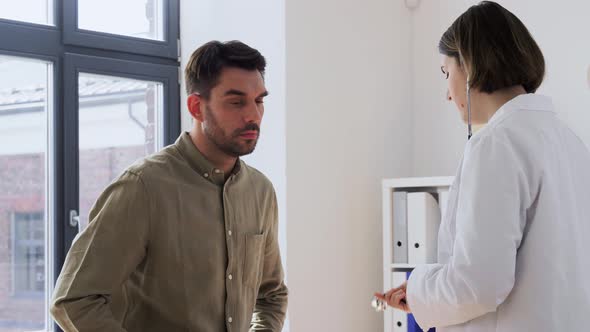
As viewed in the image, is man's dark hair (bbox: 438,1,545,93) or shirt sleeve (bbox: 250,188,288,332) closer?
man's dark hair (bbox: 438,1,545,93)

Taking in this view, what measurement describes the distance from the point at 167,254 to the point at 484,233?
63 cm

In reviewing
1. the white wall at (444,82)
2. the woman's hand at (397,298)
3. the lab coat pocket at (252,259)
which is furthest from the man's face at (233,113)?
the white wall at (444,82)

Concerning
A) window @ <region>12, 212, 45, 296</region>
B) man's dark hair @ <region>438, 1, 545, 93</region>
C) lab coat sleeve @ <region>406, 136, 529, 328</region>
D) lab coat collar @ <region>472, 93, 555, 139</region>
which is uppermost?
man's dark hair @ <region>438, 1, 545, 93</region>

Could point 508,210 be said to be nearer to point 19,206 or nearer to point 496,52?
point 496,52

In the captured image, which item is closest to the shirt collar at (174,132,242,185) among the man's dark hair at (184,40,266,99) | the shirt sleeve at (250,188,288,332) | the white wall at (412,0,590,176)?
the man's dark hair at (184,40,266,99)

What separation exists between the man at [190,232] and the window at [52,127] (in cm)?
158

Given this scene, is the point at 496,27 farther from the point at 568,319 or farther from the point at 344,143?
the point at 344,143

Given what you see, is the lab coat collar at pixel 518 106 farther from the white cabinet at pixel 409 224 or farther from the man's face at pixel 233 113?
the white cabinet at pixel 409 224

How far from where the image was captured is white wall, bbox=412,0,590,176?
335cm

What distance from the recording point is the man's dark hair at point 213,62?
1.84 m

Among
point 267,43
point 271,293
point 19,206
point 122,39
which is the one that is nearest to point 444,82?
point 267,43

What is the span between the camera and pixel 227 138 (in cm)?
181

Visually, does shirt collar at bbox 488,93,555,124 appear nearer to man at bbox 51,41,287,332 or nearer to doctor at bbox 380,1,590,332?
doctor at bbox 380,1,590,332

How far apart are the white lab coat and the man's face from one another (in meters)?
0.48
